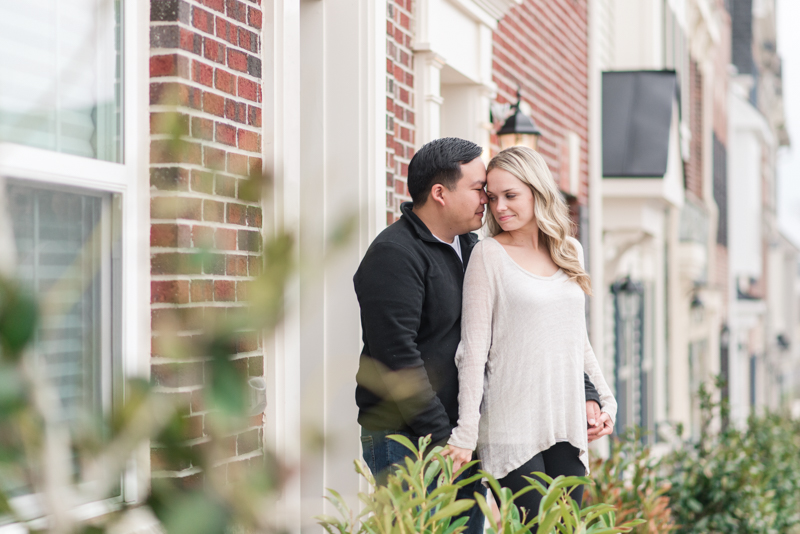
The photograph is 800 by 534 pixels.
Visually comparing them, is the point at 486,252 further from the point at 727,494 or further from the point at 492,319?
the point at 727,494

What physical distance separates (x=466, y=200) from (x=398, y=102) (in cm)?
128

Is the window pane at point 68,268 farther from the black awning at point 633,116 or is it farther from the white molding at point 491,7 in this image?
the black awning at point 633,116

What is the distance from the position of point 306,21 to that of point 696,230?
10950 millimetres

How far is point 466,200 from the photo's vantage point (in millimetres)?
2793

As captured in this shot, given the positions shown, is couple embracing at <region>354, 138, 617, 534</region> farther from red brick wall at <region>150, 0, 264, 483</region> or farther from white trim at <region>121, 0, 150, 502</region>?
white trim at <region>121, 0, 150, 502</region>

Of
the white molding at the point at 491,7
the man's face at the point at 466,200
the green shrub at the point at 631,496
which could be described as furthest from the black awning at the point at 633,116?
the man's face at the point at 466,200

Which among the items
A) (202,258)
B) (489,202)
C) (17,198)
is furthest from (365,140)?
(202,258)

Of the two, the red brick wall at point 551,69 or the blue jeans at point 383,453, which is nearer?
the blue jeans at point 383,453

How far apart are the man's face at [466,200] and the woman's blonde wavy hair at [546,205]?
75 mm

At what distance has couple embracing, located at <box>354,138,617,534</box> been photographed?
2.68m

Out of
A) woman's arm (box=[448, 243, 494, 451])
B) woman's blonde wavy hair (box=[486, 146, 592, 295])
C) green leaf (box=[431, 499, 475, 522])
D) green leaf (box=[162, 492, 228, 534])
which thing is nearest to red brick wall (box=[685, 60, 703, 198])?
woman's blonde wavy hair (box=[486, 146, 592, 295])

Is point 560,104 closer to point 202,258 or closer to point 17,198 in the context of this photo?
point 17,198

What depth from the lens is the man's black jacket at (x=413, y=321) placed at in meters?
2.54

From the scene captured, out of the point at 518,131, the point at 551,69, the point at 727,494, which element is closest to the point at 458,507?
the point at 518,131
